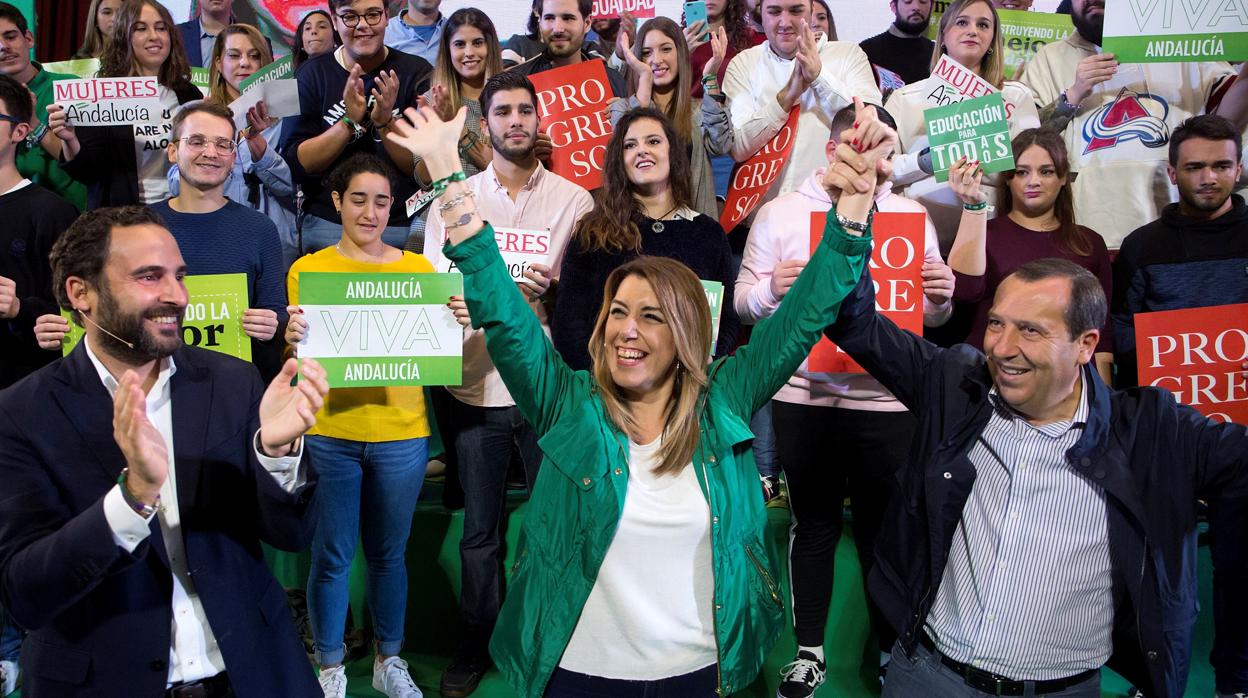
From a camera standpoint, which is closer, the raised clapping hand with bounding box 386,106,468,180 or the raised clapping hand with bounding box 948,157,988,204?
the raised clapping hand with bounding box 386,106,468,180

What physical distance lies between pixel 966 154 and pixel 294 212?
312cm

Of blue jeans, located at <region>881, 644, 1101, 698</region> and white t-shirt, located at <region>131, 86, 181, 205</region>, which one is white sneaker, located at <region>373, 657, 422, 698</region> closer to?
blue jeans, located at <region>881, 644, 1101, 698</region>

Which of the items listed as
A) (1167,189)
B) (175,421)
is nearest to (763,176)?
(1167,189)

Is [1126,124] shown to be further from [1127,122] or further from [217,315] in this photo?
[217,315]

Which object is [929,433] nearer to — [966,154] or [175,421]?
[966,154]

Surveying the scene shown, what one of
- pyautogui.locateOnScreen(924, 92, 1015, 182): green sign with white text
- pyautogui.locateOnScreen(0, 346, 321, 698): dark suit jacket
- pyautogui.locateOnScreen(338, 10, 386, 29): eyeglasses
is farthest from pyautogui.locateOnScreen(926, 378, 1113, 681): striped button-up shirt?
pyautogui.locateOnScreen(338, 10, 386, 29): eyeglasses

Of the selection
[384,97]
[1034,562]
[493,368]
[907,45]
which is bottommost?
[1034,562]

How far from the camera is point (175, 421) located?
2367 millimetres

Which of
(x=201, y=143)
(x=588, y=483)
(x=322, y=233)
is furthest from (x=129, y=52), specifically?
Answer: (x=588, y=483)

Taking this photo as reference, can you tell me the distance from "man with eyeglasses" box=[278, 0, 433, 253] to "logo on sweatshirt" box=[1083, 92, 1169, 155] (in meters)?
3.20

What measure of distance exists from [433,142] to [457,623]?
8.43 feet

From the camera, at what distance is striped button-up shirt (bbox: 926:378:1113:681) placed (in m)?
2.65

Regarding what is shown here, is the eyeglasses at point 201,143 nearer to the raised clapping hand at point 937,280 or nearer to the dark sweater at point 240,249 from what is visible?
the dark sweater at point 240,249

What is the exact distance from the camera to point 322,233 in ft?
15.7
